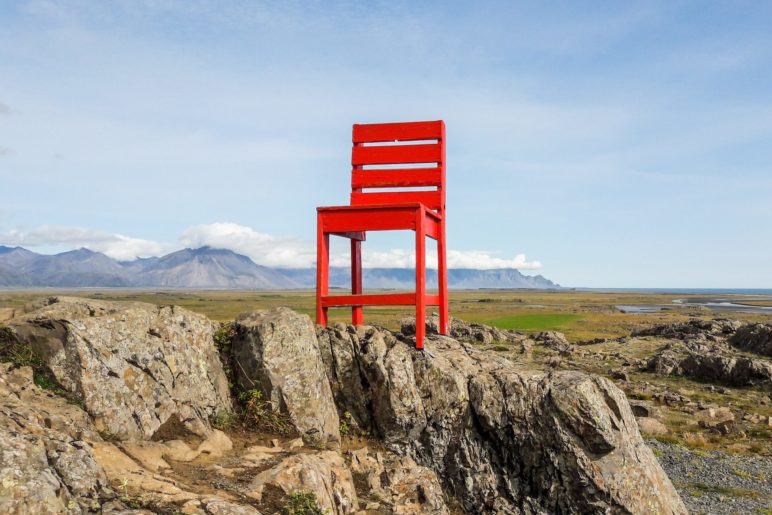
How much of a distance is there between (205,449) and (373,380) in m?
3.17

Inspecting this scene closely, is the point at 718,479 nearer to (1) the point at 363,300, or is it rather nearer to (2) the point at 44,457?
(1) the point at 363,300

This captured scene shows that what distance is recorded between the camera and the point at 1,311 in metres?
9.01

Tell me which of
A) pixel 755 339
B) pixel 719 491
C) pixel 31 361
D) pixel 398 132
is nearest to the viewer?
pixel 31 361

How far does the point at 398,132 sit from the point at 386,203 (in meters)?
1.52

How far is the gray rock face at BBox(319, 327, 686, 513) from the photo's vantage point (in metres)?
9.84

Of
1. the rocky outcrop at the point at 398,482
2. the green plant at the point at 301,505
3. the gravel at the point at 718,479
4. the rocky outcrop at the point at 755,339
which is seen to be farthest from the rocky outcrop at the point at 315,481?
the rocky outcrop at the point at 755,339

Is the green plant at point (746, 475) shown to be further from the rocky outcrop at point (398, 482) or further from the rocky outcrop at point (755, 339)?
the rocky outcrop at point (755, 339)

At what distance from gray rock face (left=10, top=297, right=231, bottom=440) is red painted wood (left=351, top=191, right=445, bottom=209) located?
4055 mm

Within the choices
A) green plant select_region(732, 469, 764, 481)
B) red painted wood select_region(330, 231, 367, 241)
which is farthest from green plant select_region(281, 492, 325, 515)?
green plant select_region(732, 469, 764, 481)

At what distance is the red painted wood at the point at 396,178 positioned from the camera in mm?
11891

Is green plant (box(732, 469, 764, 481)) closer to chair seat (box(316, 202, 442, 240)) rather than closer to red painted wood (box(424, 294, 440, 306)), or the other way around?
red painted wood (box(424, 294, 440, 306))

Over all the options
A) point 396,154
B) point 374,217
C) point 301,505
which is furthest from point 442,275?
point 301,505

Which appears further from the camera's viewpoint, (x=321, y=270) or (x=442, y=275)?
(x=442, y=275)

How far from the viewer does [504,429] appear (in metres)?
10.3
